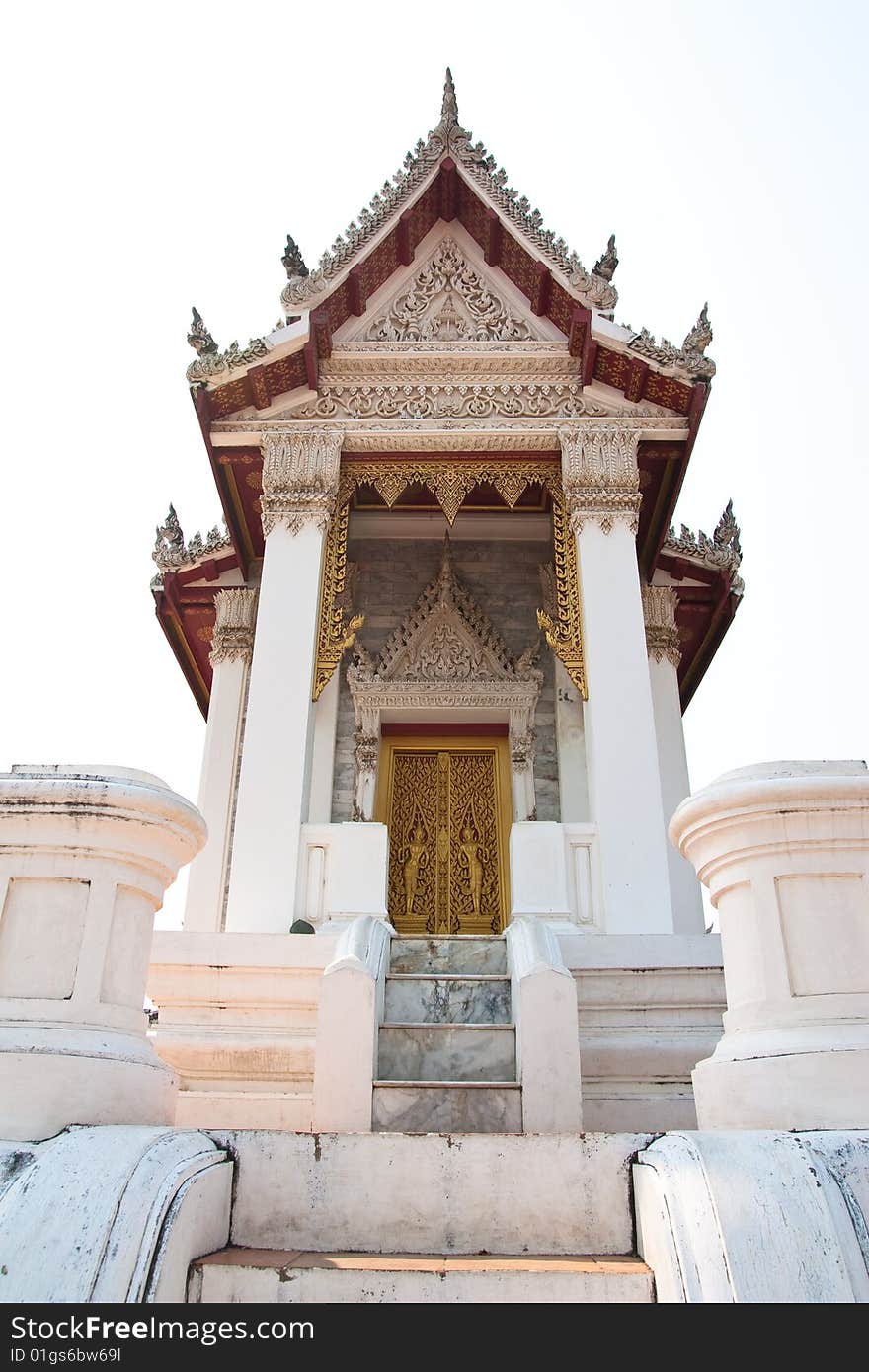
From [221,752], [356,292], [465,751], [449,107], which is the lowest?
[221,752]

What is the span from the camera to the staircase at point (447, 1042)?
145 inches

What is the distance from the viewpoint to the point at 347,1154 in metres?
2.51

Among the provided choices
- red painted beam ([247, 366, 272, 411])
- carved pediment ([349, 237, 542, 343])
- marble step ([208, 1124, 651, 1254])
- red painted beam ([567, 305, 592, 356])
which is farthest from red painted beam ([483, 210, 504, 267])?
marble step ([208, 1124, 651, 1254])

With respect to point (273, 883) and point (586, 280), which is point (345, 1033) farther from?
point (586, 280)

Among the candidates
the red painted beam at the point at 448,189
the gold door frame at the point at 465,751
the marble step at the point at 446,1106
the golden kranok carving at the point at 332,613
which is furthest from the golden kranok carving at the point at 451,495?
the marble step at the point at 446,1106

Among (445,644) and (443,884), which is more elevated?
(445,644)

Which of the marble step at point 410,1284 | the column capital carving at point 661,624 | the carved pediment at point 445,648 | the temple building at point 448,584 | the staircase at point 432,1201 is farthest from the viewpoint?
the column capital carving at point 661,624

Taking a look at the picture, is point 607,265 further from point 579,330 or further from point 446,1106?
point 446,1106

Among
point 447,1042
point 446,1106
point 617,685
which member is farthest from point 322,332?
point 446,1106

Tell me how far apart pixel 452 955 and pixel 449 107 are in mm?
7679

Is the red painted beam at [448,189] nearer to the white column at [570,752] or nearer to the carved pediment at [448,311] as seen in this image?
the carved pediment at [448,311]

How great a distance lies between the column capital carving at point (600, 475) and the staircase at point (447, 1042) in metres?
3.73

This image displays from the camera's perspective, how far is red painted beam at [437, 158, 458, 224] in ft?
30.8

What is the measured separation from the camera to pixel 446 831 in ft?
31.3
